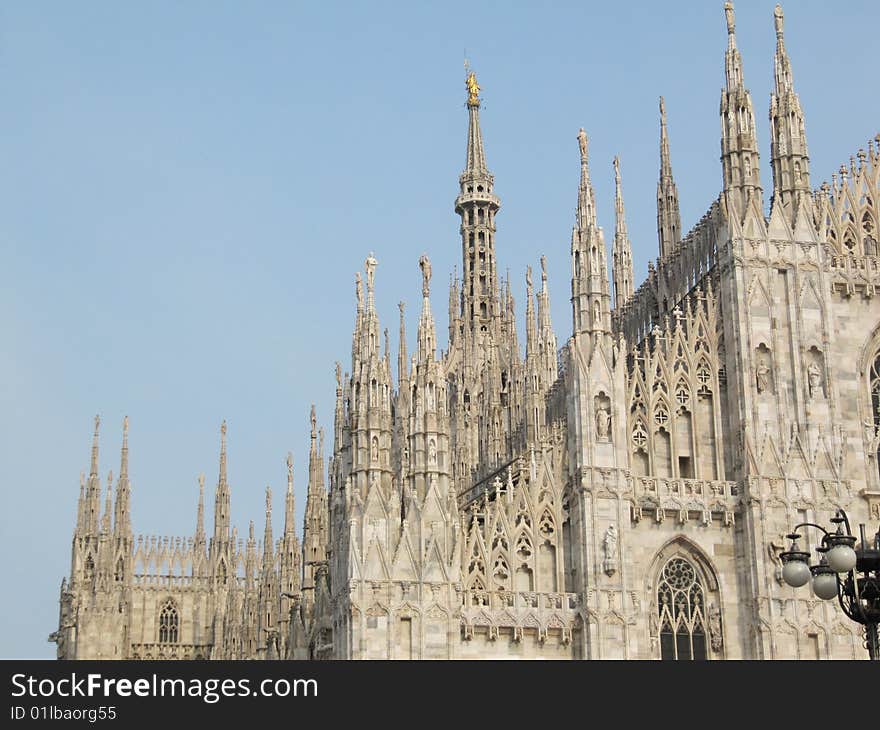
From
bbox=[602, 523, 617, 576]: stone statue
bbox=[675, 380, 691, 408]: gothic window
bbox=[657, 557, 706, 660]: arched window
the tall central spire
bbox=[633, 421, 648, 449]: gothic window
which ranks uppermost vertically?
the tall central spire

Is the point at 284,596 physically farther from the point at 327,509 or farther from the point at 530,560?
the point at 530,560

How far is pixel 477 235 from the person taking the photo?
7581 centimetres

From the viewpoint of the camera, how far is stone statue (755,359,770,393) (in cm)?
3919

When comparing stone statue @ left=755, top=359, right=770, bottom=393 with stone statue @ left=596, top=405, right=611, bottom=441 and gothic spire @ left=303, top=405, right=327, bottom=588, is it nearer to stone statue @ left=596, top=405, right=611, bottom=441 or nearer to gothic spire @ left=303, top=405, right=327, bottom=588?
stone statue @ left=596, top=405, right=611, bottom=441

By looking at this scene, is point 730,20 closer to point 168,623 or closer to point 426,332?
point 426,332

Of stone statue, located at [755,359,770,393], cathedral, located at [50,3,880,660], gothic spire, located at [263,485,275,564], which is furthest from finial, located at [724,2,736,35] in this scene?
gothic spire, located at [263,485,275,564]

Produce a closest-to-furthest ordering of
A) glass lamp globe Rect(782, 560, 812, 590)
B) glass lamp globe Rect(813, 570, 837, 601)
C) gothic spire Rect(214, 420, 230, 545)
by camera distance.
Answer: glass lamp globe Rect(813, 570, 837, 601) < glass lamp globe Rect(782, 560, 812, 590) < gothic spire Rect(214, 420, 230, 545)

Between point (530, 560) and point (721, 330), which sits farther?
point (721, 330)

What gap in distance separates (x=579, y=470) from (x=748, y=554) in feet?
14.9

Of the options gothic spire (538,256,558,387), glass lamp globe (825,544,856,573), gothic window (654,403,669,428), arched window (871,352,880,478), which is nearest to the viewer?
glass lamp globe (825,544,856,573)

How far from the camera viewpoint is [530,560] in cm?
3691

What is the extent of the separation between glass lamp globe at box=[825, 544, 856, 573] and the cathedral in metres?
14.9
